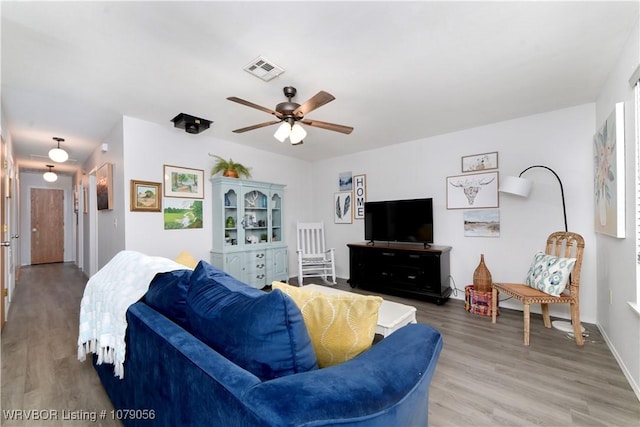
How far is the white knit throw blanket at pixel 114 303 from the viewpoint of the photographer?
1.45 m

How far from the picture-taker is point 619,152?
1.96 meters

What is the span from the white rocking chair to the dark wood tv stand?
585mm

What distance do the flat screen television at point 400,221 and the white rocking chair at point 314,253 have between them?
858 millimetres

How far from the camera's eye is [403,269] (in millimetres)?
3754

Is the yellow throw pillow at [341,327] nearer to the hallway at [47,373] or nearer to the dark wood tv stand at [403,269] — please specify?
the hallway at [47,373]

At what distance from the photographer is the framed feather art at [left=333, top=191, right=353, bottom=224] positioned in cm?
489

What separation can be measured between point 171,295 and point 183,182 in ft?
9.07

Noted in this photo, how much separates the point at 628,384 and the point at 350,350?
2.22 metres

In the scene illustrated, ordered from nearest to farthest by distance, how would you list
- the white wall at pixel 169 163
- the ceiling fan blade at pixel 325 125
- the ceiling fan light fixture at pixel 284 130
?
the ceiling fan light fixture at pixel 284 130
the ceiling fan blade at pixel 325 125
the white wall at pixel 169 163

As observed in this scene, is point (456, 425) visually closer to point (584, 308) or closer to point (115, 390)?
point (115, 390)

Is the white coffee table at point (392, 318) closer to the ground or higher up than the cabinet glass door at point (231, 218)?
closer to the ground

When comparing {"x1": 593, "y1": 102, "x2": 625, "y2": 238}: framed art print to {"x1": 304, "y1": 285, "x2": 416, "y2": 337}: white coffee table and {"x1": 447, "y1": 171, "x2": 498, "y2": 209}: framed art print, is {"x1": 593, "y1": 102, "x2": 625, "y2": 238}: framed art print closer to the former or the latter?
{"x1": 447, "y1": 171, "x2": 498, "y2": 209}: framed art print

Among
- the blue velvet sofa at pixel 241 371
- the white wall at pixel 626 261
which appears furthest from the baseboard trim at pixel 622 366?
the blue velvet sofa at pixel 241 371

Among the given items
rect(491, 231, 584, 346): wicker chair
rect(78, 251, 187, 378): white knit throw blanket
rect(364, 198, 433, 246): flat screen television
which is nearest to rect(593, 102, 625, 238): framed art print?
rect(491, 231, 584, 346): wicker chair
